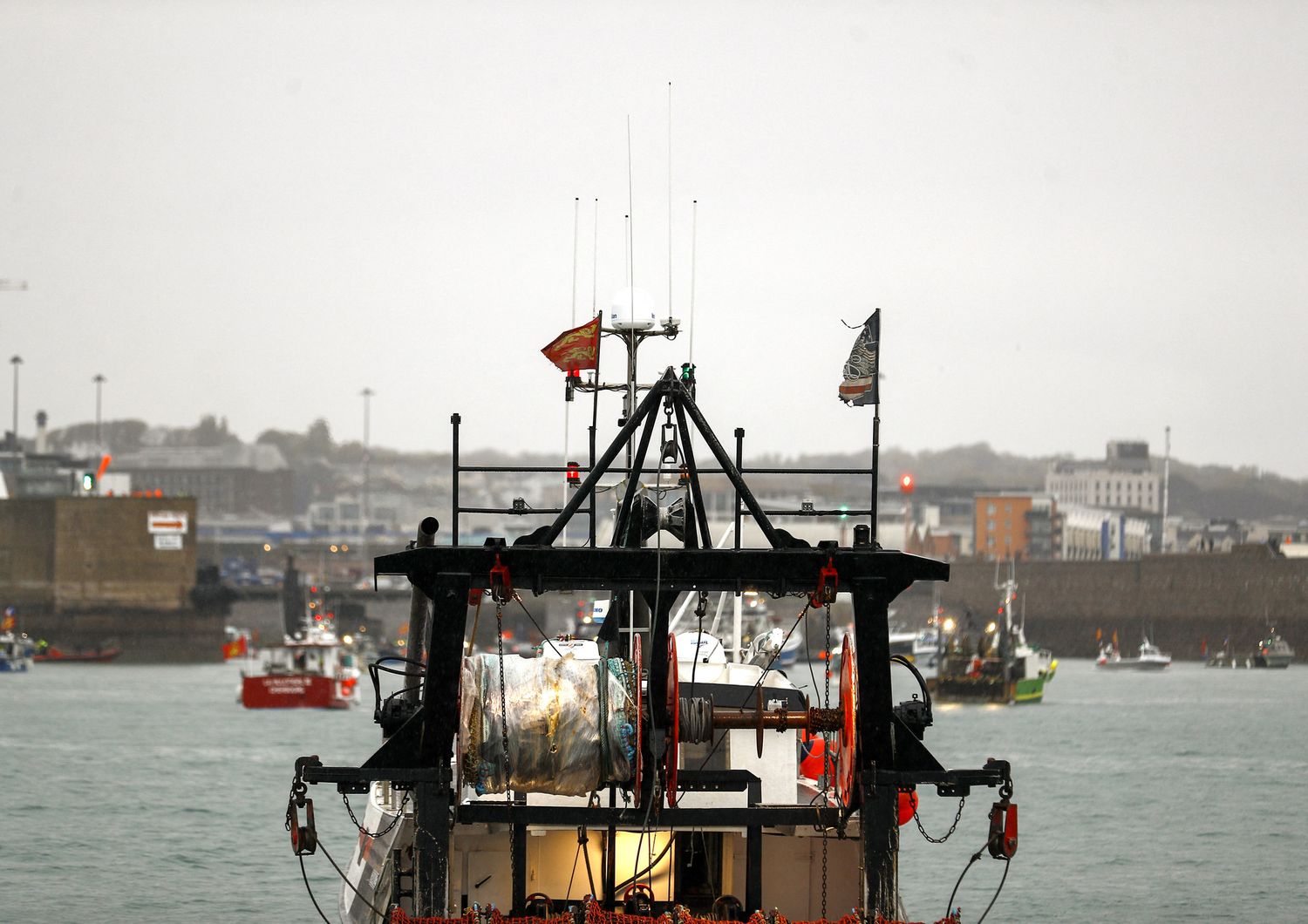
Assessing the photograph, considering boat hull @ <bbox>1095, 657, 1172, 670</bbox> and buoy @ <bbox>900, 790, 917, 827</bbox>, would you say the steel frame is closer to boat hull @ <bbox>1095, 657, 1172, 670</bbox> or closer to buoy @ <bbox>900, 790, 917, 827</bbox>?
buoy @ <bbox>900, 790, 917, 827</bbox>

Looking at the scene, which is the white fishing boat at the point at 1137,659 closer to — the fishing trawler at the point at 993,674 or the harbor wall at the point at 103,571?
the fishing trawler at the point at 993,674

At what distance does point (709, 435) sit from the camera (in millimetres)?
14320

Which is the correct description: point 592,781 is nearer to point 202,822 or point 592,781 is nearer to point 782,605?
point 202,822

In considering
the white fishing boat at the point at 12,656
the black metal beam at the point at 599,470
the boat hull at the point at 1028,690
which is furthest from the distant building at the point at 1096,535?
the black metal beam at the point at 599,470

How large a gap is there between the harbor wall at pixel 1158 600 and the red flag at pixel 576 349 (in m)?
131

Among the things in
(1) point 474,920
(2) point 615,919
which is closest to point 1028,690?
(2) point 615,919

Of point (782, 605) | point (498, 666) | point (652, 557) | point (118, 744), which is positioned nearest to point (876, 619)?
point (652, 557)

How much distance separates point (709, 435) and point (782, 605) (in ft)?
532

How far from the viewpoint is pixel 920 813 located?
142 feet

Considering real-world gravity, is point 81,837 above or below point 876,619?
below

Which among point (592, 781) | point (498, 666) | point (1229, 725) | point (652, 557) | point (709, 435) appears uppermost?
point (709, 435)

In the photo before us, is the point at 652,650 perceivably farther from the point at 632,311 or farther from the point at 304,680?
the point at 304,680

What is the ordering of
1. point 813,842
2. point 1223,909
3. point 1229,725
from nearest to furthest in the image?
point 813,842, point 1223,909, point 1229,725

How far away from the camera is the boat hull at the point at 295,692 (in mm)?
78375
